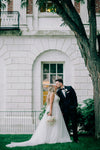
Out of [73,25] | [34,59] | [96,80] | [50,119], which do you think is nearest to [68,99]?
[50,119]

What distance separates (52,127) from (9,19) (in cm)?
879

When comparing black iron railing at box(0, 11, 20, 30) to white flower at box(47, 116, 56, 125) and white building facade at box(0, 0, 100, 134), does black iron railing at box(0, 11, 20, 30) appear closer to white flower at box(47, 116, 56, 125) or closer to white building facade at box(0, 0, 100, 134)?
white building facade at box(0, 0, 100, 134)

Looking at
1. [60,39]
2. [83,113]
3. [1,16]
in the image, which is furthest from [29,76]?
[83,113]

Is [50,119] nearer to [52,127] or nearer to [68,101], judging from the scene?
[52,127]

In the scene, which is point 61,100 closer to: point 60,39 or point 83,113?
point 83,113

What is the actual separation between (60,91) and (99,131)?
204 centimetres

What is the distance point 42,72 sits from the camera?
1538cm

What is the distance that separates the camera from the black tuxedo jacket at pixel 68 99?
8617 millimetres

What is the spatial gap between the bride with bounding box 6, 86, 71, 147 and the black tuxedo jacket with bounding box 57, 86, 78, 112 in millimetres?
294

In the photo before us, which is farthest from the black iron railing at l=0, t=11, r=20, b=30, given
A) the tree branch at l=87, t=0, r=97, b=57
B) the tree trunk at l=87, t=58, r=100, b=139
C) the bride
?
the bride

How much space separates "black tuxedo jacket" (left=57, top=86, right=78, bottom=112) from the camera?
862 centimetres

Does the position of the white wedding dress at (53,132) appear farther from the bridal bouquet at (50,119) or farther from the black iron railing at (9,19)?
the black iron railing at (9,19)

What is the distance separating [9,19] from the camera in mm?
15070

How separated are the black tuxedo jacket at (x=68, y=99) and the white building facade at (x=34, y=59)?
6.08 m
